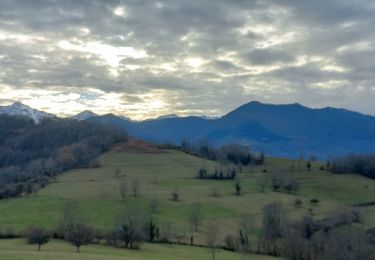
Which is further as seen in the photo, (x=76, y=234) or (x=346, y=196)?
(x=346, y=196)

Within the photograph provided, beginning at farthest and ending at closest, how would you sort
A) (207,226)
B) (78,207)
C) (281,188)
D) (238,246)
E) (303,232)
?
(281,188), (78,207), (207,226), (303,232), (238,246)

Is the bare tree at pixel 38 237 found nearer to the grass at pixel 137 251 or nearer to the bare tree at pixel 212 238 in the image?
the grass at pixel 137 251

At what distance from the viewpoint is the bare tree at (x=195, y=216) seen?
131 meters

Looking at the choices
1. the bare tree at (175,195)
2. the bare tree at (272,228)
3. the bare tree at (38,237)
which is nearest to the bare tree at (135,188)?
the bare tree at (175,195)

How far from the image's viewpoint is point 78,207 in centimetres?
14312

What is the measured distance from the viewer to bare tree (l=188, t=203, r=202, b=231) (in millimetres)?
131250

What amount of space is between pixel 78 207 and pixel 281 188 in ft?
295

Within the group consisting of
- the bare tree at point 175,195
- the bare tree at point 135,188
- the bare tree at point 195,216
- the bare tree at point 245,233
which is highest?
the bare tree at point 135,188

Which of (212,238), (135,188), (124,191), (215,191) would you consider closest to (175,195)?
(135,188)

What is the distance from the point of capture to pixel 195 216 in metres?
135

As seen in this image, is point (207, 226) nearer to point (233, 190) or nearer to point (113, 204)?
point (113, 204)

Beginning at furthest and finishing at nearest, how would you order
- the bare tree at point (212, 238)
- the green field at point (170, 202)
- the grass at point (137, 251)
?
1. the green field at point (170, 202)
2. the bare tree at point (212, 238)
3. the grass at point (137, 251)

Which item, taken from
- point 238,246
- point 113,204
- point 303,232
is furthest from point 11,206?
point 303,232

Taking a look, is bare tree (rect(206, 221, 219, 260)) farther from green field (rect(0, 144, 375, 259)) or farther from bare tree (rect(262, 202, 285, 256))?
bare tree (rect(262, 202, 285, 256))
